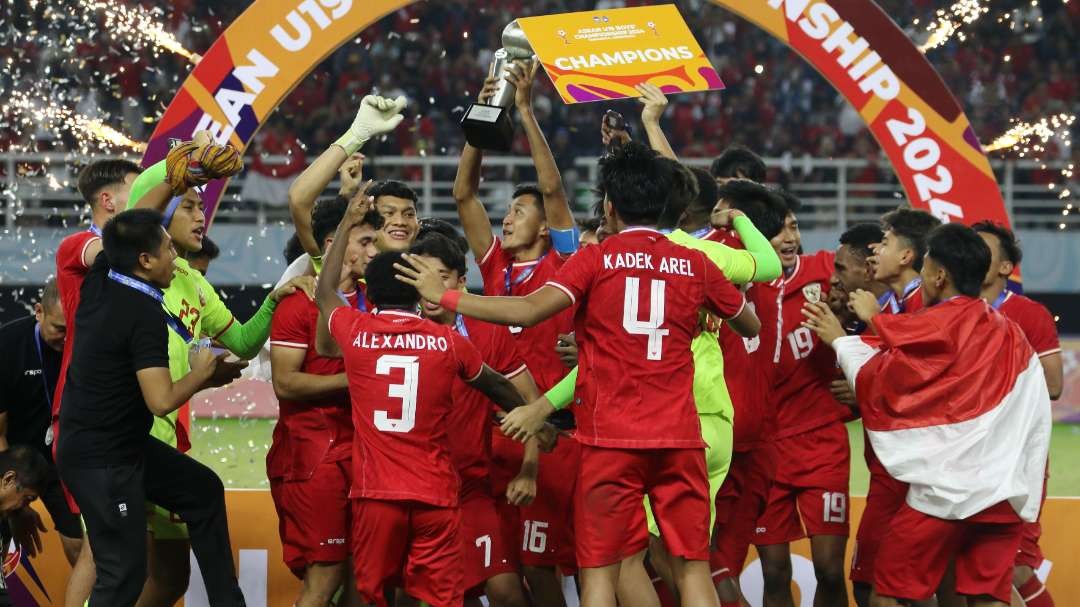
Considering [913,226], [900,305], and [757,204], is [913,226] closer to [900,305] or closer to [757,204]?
[900,305]

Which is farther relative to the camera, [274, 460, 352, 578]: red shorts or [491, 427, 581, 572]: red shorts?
[491, 427, 581, 572]: red shorts

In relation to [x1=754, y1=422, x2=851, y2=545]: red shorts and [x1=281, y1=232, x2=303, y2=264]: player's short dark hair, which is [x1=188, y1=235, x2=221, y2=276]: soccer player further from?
[x1=754, y1=422, x2=851, y2=545]: red shorts

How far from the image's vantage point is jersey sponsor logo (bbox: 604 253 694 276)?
482 centimetres

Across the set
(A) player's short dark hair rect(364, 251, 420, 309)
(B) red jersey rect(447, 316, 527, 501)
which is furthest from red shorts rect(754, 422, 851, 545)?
(A) player's short dark hair rect(364, 251, 420, 309)

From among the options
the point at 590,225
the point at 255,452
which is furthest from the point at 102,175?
the point at 255,452

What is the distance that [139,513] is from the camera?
5223 mm

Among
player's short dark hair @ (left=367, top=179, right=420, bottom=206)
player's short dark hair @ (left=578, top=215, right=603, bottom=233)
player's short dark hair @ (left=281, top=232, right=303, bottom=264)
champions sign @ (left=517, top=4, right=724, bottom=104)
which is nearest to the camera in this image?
champions sign @ (left=517, top=4, right=724, bottom=104)

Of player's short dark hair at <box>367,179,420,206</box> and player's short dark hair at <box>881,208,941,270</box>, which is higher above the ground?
player's short dark hair at <box>367,179,420,206</box>

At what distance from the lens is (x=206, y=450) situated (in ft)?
42.2

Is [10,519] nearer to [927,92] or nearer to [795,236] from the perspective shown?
[795,236]

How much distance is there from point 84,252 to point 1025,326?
4.26m

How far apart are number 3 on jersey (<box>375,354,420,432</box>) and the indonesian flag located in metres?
1.85

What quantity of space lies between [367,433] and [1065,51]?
52.2 feet

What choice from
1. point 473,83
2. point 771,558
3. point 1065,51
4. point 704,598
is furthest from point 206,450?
point 1065,51
